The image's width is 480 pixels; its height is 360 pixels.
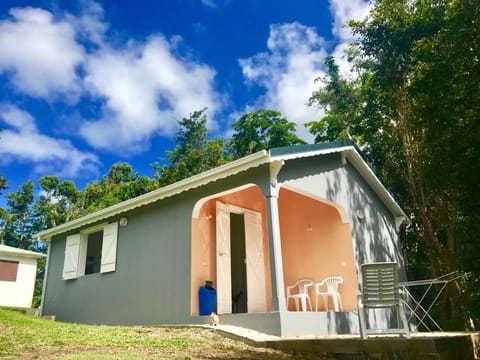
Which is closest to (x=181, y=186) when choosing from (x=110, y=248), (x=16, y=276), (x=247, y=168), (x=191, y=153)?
(x=247, y=168)

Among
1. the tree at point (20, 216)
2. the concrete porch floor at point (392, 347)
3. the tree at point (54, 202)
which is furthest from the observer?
the tree at point (20, 216)

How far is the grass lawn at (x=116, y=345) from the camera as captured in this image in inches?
154

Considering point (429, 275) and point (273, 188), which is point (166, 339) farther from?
point (429, 275)

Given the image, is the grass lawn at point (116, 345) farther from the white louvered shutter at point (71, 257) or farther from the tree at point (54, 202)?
the tree at point (54, 202)

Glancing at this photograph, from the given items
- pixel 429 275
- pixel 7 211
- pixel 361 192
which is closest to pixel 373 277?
pixel 361 192

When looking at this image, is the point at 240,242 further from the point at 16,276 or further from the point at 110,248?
the point at 16,276

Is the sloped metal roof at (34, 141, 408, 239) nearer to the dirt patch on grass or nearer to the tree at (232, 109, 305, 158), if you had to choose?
the dirt patch on grass

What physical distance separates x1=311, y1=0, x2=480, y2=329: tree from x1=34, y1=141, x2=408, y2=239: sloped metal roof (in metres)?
1.14

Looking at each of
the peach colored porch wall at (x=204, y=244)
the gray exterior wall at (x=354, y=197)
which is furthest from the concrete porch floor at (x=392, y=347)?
the gray exterior wall at (x=354, y=197)

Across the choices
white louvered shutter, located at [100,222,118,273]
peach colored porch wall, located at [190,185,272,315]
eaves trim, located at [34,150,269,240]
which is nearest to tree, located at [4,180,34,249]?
eaves trim, located at [34,150,269,240]

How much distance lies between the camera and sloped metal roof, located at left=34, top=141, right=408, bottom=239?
6447 mm

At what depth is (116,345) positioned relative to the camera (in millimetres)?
4523

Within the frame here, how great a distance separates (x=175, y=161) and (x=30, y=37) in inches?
634

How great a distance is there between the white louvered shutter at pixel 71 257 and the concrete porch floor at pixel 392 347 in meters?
6.93
